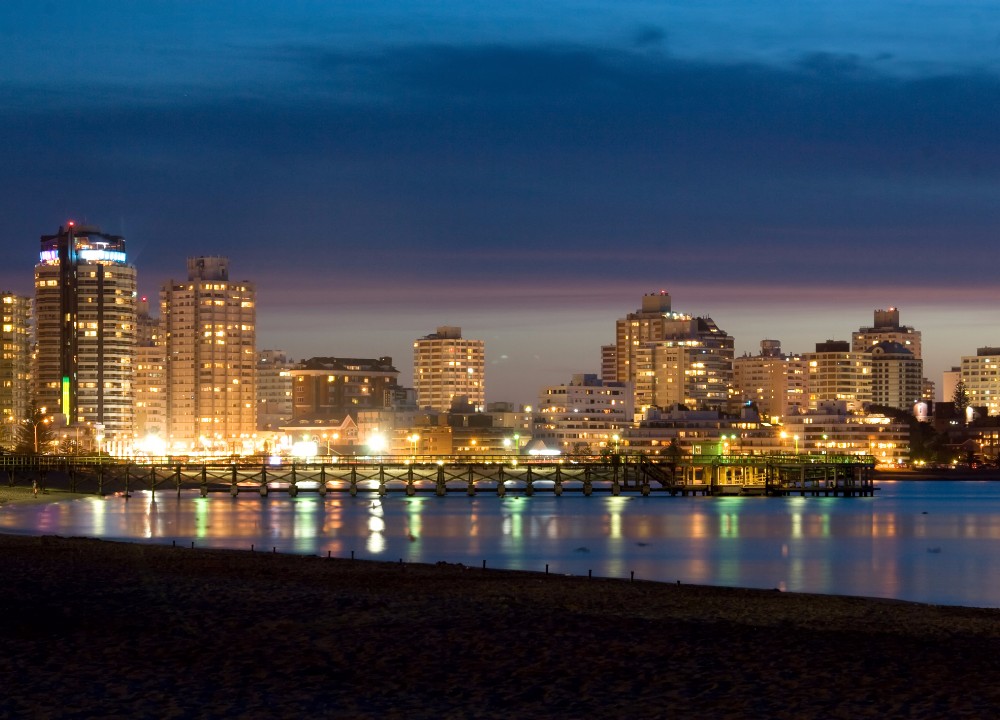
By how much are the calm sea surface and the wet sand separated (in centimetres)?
1881

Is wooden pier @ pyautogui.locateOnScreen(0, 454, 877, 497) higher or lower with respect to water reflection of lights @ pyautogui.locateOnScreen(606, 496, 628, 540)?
higher

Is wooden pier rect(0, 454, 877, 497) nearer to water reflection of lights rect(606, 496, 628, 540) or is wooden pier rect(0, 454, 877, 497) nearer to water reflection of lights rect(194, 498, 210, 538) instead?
water reflection of lights rect(606, 496, 628, 540)

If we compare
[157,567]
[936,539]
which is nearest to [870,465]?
[936,539]

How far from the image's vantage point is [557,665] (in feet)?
94.2

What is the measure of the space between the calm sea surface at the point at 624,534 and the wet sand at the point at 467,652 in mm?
18814

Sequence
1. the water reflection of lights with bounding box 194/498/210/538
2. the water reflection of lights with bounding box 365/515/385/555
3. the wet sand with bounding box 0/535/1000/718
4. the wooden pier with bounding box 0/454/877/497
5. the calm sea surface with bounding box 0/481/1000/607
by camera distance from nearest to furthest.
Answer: the wet sand with bounding box 0/535/1000/718, the calm sea surface with bounding box 0/481/1000/607, the water reflection of lights with bounding box 365/515/385/555, the water reflection of lights with bounding box 194/498/210/538, the wooden pier with bounding box 0/454/877/497

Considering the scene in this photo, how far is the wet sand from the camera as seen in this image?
2522 cm

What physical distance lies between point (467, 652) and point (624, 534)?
5972 cm

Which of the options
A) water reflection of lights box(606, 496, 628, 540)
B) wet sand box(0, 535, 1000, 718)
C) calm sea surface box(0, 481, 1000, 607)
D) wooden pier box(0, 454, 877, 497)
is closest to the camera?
wet sand box(0, 535, 1000, 718)

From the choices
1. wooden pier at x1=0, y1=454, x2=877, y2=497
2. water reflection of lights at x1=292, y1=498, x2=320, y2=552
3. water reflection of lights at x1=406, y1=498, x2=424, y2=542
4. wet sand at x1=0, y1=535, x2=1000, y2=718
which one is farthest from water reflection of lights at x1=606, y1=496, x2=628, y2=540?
wet sand at x1=0, y1=535, x2=1000, y2=718

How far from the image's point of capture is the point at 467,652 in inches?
1188

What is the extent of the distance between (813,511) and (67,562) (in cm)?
8465

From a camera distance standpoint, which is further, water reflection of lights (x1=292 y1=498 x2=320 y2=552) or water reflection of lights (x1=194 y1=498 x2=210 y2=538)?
water reflection of lights (x1=194 y1=498 x2=210 y2=538)

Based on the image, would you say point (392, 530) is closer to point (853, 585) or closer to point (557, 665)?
point (853, 585)
